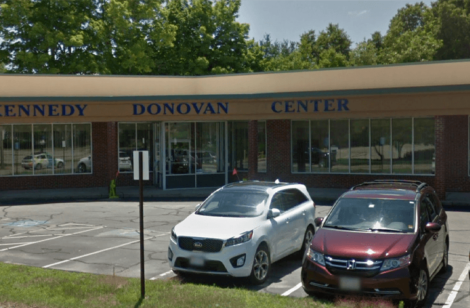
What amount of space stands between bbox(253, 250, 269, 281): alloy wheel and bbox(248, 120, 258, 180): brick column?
15.4m

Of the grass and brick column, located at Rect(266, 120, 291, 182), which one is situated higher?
brick column, located at Rect(266, 120, 291, 182)

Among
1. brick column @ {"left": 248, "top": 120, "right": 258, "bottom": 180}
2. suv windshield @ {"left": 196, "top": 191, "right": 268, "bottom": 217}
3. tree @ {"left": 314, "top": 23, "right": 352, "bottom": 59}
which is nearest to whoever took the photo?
suv windshield @ {"left": 196, "top": 191, "right": 268, "bottom": 217}

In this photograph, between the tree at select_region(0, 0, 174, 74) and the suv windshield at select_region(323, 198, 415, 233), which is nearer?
the suv windshield at select_region(323, 198, 415, 233)

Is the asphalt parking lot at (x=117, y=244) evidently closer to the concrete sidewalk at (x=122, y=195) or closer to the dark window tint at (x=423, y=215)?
the dark window tint at (x=423, y=215)

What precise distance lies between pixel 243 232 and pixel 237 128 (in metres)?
17.6

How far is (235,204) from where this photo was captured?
439 inches

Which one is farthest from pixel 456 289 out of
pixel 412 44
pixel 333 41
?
pixel 333 41

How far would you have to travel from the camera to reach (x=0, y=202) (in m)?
23.0

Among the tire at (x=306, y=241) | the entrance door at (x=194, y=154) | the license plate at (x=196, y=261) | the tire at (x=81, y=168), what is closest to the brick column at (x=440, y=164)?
the entrance door at (x=194, y=154)

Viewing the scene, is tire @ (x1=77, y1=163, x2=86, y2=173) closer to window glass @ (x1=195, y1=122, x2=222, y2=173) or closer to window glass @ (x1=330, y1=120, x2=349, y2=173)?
window glass @ (x1=195, y1=122, x2=222, y2=173)

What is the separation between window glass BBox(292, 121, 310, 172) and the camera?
2620 centimetres

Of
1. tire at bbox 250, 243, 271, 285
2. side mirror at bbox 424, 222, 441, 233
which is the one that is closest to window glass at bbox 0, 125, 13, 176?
tire at bbox 250, 243, 271, 285

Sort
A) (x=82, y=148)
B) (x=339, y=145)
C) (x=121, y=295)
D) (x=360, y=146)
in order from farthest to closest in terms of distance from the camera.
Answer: (x=82, y=148)
(x=339, y=145)
(x=360, y=146)
(x=121, y=295)

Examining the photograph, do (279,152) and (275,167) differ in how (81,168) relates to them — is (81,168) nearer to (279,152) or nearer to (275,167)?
(275,167)
